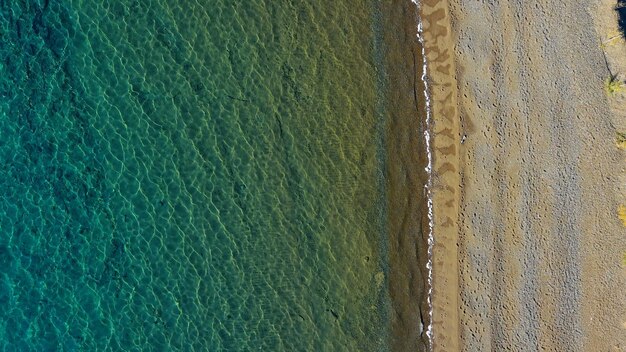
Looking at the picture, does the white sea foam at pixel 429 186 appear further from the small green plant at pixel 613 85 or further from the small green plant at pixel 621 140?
the small green plant at pixel 621 140

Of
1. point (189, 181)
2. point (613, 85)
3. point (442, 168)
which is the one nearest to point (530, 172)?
point (442, 168)

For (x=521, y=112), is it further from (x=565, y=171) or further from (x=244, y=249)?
(x=244, y=249)

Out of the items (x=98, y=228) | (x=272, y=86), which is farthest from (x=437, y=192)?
(x=98, y=228)

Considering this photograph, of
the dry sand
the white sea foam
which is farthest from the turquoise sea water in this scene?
the dry sand

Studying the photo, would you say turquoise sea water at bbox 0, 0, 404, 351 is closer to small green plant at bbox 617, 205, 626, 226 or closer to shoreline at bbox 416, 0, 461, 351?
shoreline at bbox 416, 0, 461, 351

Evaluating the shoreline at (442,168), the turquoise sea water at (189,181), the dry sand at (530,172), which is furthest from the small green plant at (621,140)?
the turquoise sea water at (189,181)

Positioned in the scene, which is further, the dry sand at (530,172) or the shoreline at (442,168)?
the shoreline at (442,168)
